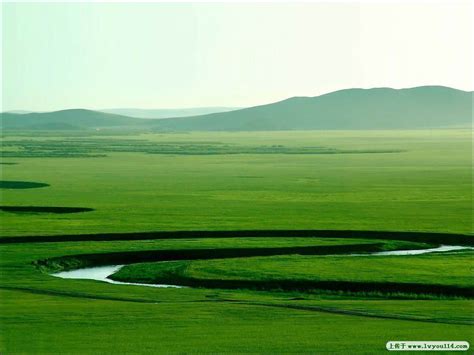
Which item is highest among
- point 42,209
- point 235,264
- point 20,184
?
point 235,264

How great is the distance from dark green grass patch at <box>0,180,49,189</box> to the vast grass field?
0.26 meters

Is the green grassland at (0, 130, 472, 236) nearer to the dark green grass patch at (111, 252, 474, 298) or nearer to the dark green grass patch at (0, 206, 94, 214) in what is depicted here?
the dark green grass patch at (0, 206, 94, 214)

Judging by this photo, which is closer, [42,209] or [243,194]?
[42,209]

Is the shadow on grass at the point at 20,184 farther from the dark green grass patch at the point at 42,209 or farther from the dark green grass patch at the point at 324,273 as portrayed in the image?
the dark green grass patch at the point at 324,273

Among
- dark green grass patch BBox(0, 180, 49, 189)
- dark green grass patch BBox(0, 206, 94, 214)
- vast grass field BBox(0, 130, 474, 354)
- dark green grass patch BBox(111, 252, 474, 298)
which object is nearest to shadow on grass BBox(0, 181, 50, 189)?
dark green grass patch BBox(0, 180, 49, 189)

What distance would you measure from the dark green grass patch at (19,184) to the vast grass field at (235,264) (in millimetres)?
256

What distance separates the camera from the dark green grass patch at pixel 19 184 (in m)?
79.9

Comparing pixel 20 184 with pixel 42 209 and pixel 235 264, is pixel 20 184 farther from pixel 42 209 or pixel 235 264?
pixel 235 264

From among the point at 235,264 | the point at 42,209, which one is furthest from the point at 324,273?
the point at 42,209

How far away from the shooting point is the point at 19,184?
8275 cm

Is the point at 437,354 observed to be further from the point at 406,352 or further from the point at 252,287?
the point at 252,287

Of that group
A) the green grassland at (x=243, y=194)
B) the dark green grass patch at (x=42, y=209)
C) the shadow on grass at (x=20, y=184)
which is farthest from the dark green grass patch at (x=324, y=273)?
the shadow on grass at (x=20, y=184)

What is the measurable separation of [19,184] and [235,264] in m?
46.8

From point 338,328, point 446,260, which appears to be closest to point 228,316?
point 338,328
